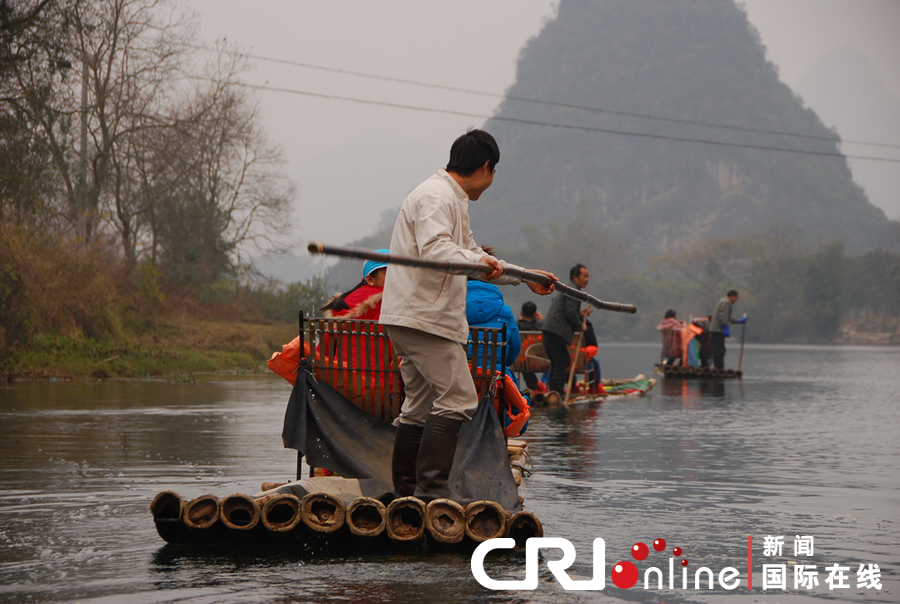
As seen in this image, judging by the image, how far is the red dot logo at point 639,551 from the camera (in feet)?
18.0

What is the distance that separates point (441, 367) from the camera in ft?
18.9

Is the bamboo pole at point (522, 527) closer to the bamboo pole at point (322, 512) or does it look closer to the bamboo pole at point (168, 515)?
the bamboo pole at point (322, 512)

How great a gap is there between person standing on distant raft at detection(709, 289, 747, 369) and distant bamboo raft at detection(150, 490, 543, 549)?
880 inches

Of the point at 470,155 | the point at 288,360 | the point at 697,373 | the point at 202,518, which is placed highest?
the point at 470,155

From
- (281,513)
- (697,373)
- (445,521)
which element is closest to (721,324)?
(697,373)

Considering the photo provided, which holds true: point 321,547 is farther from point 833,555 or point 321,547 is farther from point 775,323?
point 775,323

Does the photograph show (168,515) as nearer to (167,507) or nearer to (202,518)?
(167,507)

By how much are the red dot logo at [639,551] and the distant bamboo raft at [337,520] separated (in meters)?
0.47

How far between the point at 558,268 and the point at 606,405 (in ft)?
447

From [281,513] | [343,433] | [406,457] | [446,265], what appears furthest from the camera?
[343,433]

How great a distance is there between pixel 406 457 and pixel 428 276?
0.99 meters

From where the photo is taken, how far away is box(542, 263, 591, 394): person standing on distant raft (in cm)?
1638

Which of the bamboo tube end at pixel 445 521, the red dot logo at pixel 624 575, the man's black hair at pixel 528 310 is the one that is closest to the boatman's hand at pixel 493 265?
the bamboo tube end at pixel 445 521

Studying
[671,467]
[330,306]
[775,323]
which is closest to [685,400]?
[671,467]
